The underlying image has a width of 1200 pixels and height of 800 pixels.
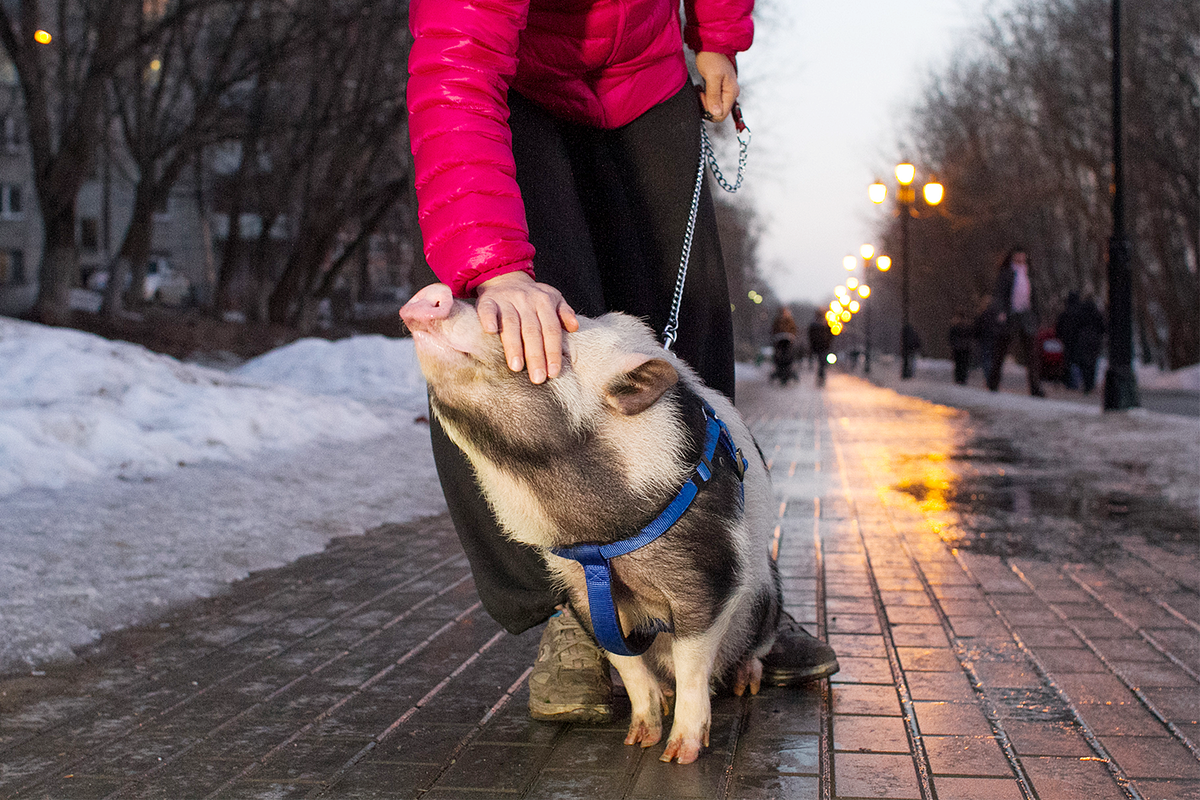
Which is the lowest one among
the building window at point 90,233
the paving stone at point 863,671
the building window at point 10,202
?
the paving stone at point 863,671

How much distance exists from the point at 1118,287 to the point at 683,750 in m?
15.3

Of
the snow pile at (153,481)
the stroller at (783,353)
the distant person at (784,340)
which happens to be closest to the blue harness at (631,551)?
the snow pile at (153,481)

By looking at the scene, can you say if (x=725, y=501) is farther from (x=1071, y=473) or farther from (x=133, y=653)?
(x=1071, y=473)

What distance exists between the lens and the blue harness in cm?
241

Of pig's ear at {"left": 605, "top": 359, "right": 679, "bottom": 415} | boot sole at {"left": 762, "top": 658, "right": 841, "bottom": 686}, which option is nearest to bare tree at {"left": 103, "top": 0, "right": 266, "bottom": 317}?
boot sole at {"left": 762, "top": 658, "right": 841, "bottom": 686}

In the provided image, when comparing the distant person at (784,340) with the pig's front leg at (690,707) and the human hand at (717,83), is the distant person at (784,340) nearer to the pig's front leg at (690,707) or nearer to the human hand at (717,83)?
the human hand at (717,83)

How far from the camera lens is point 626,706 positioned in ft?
10.5

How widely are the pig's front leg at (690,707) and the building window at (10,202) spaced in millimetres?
64413

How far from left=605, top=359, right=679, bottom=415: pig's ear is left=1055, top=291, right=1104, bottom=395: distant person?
22.5 m

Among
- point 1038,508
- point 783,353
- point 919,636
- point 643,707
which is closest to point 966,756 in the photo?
point 643,707

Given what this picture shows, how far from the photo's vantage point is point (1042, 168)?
37312mm

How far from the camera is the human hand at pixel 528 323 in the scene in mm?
2104

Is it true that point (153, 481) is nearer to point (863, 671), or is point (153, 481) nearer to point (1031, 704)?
point (863, 671)

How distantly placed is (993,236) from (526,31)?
51.9 metres
